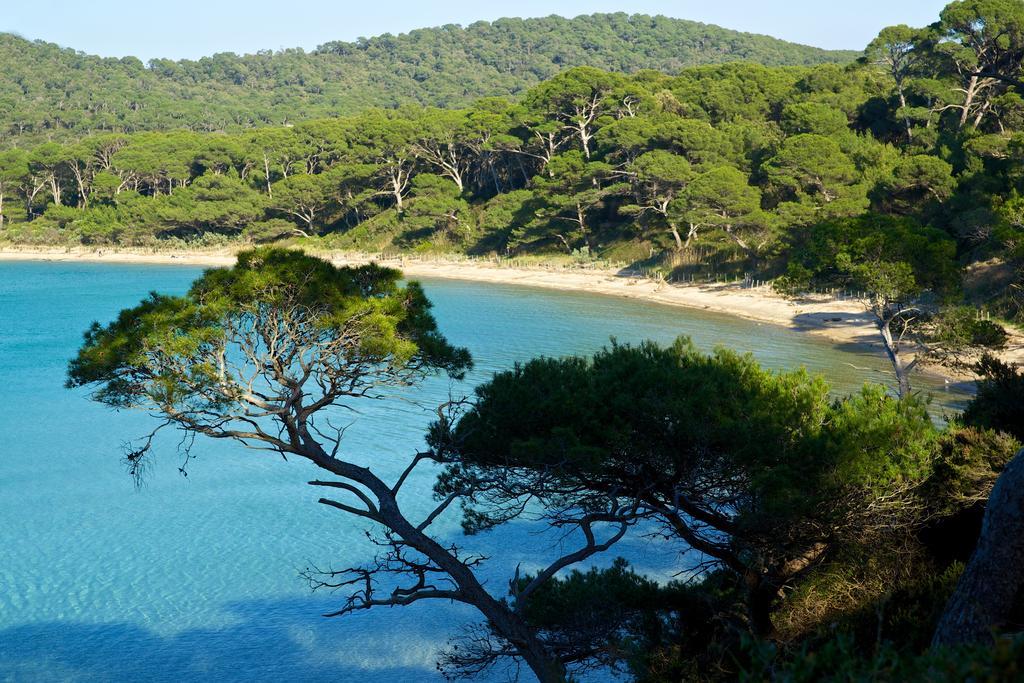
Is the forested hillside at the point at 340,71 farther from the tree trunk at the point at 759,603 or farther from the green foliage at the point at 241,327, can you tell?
the tree trunk at the point at 759,603

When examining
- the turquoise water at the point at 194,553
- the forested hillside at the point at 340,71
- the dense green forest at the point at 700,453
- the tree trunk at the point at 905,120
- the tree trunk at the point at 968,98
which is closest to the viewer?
the dense green forest at the point at 700,453

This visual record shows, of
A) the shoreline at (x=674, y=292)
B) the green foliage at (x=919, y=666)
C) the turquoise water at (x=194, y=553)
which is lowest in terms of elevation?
the turquoise water at (x=194, y=553)

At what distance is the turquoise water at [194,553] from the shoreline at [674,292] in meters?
2.61

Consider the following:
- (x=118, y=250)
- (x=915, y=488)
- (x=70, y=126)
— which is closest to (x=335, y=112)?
(x=70, y=126)

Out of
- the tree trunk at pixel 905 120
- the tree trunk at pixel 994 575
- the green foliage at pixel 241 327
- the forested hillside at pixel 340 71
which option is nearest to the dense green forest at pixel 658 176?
the tree trunk at pixel 905 120

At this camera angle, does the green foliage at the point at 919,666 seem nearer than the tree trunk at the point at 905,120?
Yes

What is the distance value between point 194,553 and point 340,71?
4595 inches

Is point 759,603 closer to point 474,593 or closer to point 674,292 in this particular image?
point 474,593

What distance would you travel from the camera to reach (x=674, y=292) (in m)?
32.0

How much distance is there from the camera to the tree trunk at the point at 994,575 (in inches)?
171

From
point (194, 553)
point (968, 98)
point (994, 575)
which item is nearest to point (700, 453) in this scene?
point (994, 575)

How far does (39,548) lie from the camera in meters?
11.8

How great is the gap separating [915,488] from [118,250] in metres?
56.1

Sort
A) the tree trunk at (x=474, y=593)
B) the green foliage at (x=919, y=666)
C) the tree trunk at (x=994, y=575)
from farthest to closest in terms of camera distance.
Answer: the tree trunk at (x=474, y=593) → the tree trunk at (x=994, y=575) → the green foliage at (x=919, y=666)
